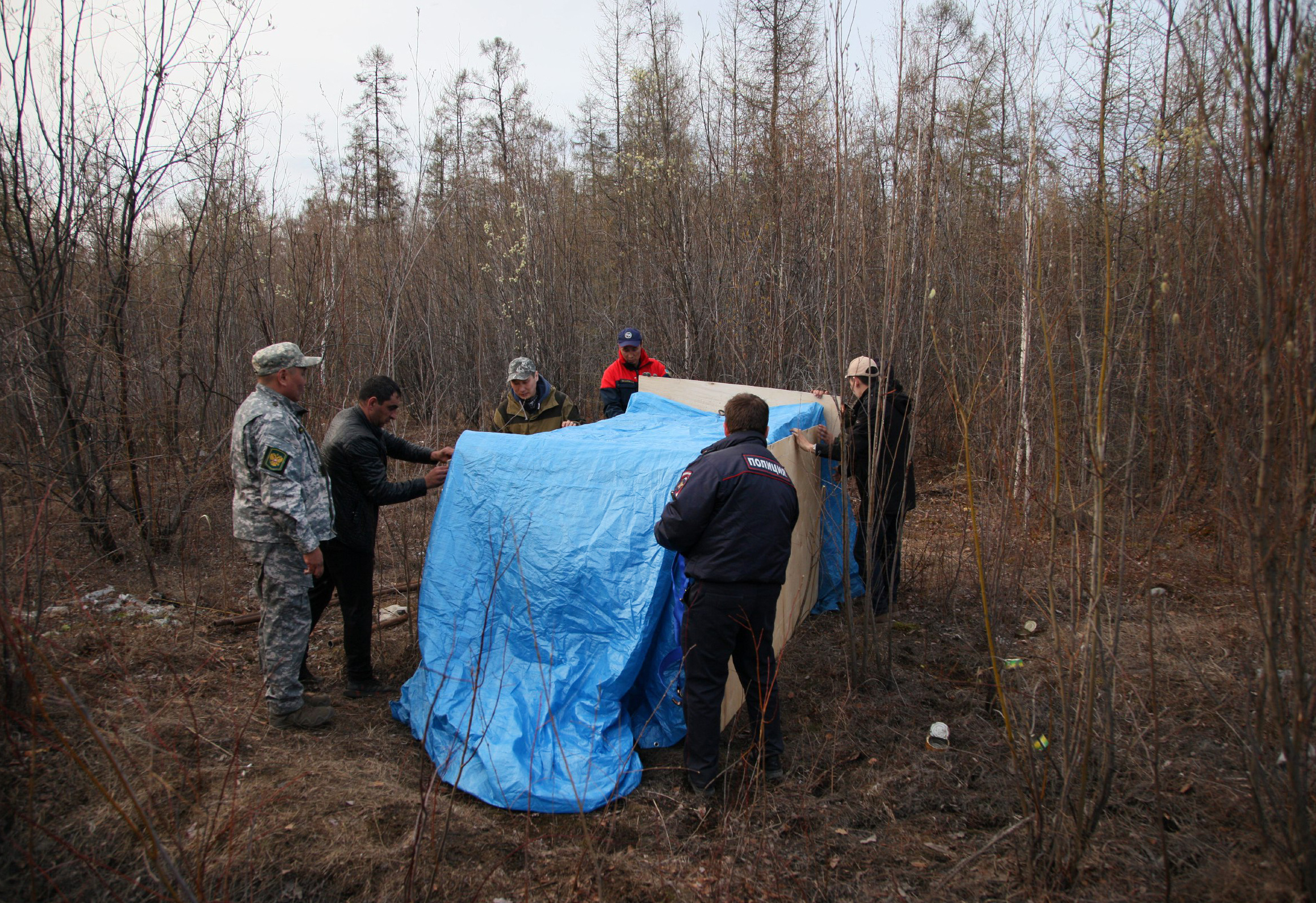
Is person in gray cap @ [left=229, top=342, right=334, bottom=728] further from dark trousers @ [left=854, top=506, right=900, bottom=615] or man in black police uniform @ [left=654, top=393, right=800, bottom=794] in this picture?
dark trousers @ [left=854, top=506, right=900, bottom=615]

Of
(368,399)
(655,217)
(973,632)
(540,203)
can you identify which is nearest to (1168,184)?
(973,632)

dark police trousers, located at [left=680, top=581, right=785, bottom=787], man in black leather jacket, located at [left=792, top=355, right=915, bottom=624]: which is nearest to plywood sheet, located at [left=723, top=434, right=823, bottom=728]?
man in black leather jacket, located at [left=792, top=355, right=915, bottom=624]

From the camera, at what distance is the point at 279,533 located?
3301 millimetres

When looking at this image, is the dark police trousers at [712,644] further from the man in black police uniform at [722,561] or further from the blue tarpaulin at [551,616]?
the blue tarpaulin at [551,616]

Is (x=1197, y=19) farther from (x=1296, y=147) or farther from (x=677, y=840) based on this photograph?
(x=677, y=840)

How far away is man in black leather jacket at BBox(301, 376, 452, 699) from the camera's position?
3668 millimetres

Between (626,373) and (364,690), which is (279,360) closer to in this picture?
(364,690)

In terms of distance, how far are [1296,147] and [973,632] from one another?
11.7 feet

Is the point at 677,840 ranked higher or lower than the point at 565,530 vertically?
lower

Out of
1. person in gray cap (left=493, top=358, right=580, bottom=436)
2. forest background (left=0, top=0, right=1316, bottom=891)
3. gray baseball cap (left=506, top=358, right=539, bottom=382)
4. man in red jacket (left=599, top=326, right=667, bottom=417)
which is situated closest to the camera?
forest background (left=0, top=0, right=1316, bottom=891)

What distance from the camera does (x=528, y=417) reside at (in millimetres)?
5414

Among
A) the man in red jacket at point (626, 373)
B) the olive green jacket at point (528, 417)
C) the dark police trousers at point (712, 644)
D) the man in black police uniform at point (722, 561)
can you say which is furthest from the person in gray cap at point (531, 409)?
the dark police trousers at point (712, 644)

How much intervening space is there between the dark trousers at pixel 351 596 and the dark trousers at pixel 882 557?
2.61 metres

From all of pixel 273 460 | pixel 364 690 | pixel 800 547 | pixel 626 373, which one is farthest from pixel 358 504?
pixel 626 373
